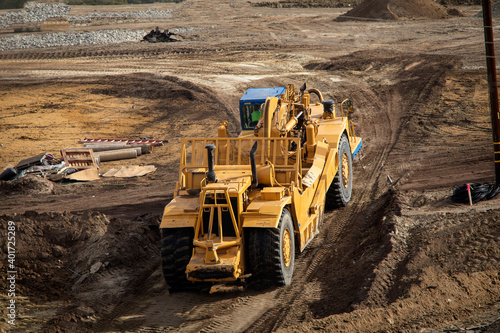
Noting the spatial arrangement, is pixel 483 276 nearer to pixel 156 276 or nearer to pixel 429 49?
pixel 156 276

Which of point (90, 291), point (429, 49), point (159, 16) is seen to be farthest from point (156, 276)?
point (159, 16)

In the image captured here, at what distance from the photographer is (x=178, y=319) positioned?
28.2 feet

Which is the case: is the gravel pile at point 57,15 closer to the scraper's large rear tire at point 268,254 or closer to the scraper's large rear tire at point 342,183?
→ the scraper's large rear tire at point 342,183

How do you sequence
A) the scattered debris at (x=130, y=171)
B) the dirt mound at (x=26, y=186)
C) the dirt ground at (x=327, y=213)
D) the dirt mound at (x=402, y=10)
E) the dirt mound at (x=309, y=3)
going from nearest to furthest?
the dirt ground at (x=327, y=213) → the dirt mound at (x=26, y=186) → the scattered debris at (x=130, y=171) → the dirt mound at (x=402, y=10) → the dirt mound at (x=309, y=3)

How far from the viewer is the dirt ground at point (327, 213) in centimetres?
841

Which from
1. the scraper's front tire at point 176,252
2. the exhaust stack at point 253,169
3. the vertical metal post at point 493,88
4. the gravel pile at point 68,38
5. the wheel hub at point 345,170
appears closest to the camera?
the scraper's front tire at point 176,252

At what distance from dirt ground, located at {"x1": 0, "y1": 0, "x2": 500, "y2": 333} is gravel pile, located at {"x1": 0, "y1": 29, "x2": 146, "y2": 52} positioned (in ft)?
9.00

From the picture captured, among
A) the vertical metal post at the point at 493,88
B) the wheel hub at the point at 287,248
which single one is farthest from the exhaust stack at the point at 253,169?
the vertical metal post at the point at 493,88


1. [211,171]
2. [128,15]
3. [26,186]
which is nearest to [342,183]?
[211,171]

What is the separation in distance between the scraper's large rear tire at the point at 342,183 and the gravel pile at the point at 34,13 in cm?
4560

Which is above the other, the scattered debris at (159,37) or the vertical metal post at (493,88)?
the scattered debris at (159,37)

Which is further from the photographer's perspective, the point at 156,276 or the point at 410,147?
the point at 410,147

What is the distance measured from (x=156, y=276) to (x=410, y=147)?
10663mm

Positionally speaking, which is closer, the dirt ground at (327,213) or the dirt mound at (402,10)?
the dirt ground at (327,213)
